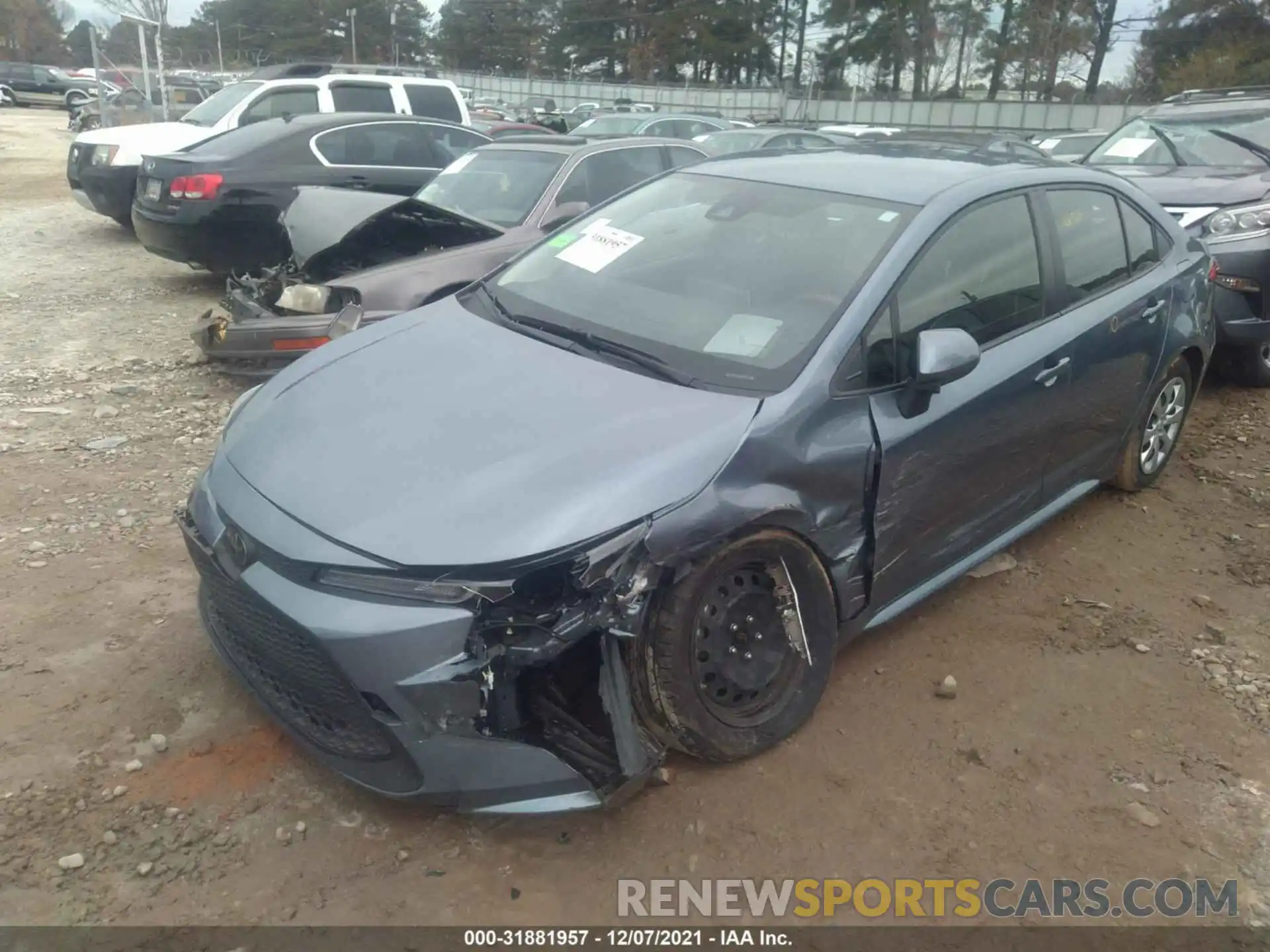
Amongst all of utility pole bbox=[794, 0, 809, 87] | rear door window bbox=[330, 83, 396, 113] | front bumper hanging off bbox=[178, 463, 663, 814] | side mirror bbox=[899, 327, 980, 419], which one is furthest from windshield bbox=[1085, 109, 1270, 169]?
utility pole bbox=[794, 0, 809, 87]

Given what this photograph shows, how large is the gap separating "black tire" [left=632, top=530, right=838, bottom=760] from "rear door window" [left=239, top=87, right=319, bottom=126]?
9715mm

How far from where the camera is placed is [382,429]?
2.86 metres

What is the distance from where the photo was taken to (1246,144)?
7.01 meters

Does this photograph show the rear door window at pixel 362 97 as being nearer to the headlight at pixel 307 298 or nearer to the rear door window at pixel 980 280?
the headlight at pixel 307 298

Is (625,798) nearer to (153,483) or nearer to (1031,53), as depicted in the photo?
(153,483)

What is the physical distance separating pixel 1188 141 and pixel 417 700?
749 centimetres

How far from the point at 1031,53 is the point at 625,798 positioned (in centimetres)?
4362

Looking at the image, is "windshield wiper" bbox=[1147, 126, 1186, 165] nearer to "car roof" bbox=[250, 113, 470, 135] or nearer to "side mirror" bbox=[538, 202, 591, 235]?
"side mirror" bbox=[538, 202, 591, 235]

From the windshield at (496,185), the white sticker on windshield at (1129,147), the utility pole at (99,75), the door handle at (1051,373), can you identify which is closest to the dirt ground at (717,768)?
the door handle at (1051,373)

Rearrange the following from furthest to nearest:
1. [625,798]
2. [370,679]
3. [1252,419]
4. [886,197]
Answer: [1252,419] < [886,197] < [625,798] < [370,679]

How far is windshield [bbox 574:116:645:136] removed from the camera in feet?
52.9

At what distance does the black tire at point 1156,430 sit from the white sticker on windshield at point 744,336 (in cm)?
233

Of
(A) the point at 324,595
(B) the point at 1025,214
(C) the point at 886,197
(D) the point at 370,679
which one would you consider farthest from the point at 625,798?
(B) the point at 1025,214
